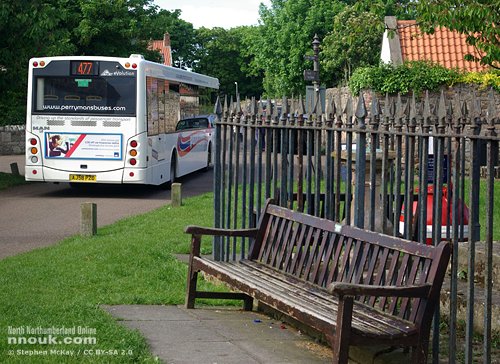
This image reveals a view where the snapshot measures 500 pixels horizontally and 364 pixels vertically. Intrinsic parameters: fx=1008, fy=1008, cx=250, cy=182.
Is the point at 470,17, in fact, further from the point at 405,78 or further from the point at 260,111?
the point at 405,78

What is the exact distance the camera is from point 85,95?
21766 millimetres

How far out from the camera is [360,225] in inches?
290

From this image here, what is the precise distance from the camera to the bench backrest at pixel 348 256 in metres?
6.23

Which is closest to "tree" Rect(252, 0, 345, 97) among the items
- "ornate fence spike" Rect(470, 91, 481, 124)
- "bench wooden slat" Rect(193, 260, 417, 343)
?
"bench wooden slat" Rect(193, 260, 417, 343)

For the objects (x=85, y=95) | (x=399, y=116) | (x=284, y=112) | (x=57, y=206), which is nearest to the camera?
(x=399, y=116)

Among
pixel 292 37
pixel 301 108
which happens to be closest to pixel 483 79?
pixel 301 108

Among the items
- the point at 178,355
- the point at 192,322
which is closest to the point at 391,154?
the point at 192,322

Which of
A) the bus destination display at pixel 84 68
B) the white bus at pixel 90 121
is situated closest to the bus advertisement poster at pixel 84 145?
the white bus at pixel 90 121

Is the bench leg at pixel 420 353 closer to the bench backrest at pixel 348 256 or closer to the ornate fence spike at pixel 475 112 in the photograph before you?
the bench backrest at pixel 348 256

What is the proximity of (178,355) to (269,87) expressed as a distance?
6744 cm

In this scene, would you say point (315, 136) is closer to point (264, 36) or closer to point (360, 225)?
point (360, 225)

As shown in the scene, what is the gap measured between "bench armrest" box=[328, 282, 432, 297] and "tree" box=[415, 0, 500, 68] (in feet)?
26.5

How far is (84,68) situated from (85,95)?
23.2 inches

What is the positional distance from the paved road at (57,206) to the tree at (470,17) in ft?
20.5
